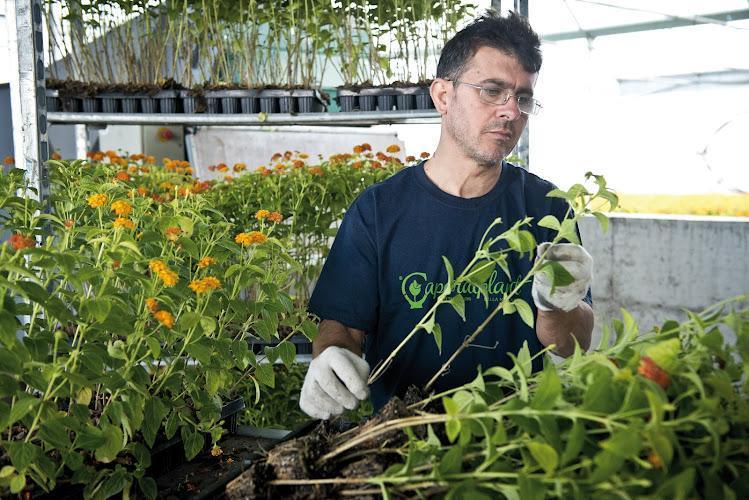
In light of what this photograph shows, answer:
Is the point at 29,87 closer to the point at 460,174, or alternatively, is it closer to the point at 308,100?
the point at 308,100

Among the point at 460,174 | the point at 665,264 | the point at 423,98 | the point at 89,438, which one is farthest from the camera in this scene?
the point at 665,264

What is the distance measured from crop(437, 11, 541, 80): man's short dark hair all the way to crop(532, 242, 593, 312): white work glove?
1.56ft

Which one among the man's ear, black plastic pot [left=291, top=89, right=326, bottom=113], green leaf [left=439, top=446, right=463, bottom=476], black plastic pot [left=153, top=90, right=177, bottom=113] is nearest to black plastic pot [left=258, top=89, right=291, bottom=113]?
black plastic pot [left=291, top=89, right=326, bottom=113]

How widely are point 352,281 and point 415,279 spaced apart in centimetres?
14

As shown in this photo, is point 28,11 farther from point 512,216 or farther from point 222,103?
point 512,216

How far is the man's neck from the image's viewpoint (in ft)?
5.01

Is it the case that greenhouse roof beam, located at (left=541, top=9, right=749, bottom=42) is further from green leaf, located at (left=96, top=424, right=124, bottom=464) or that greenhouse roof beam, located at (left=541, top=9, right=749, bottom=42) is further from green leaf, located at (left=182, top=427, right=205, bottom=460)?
green leaf, located at (left=96, top=424, right=124, bottom=464)

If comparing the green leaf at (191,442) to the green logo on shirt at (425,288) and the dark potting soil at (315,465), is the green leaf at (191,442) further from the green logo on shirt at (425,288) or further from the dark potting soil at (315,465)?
the green logo on shirt at (425,288)

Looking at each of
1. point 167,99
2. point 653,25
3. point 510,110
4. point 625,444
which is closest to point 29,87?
point 167,99

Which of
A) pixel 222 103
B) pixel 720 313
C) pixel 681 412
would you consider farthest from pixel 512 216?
pixel 222 103

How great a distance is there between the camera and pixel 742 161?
5020 mm

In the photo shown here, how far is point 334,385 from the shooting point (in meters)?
1.08

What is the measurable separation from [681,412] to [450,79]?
111cm

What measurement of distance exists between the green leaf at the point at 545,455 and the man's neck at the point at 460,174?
1.06 metres
